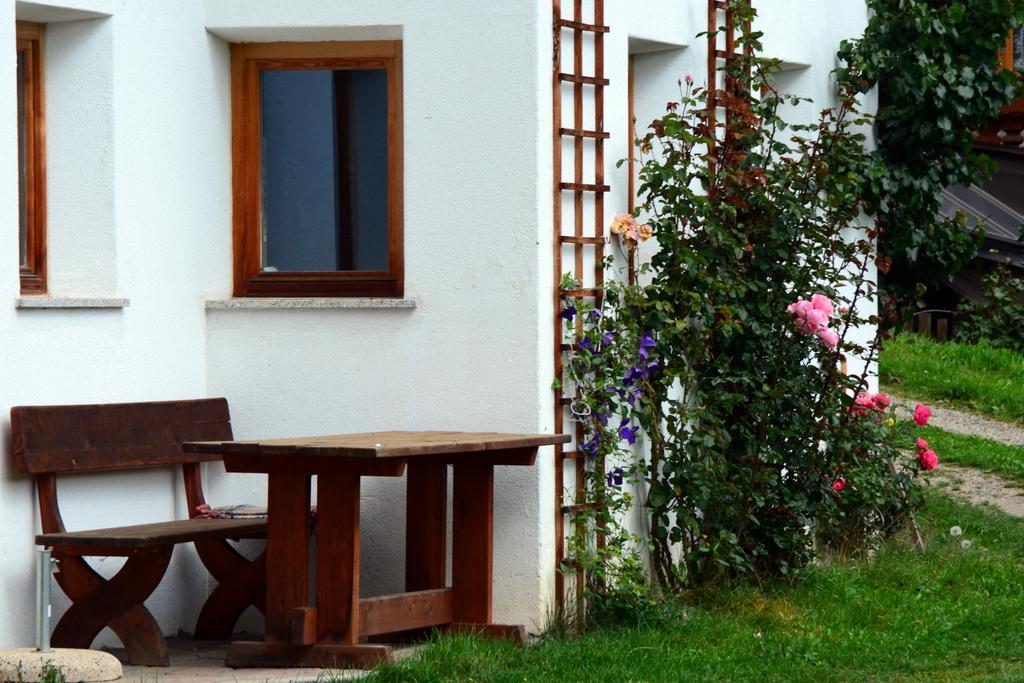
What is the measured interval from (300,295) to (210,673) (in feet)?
5.95

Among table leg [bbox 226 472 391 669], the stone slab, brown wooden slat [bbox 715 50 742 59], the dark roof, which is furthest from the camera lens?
the dark roof

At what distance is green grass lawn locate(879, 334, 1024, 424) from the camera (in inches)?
484

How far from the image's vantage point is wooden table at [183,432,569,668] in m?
5.47

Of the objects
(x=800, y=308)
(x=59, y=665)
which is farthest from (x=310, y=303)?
(x=800, y=308)

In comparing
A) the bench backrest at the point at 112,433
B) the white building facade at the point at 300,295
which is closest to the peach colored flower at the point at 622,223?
the white building facade at the point at 300,295

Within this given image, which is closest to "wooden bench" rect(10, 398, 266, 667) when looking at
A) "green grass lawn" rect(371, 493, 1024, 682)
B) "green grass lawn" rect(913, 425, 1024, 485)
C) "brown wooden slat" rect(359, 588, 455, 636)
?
"brown wooden slat" rect(359, 588, 455, 636)

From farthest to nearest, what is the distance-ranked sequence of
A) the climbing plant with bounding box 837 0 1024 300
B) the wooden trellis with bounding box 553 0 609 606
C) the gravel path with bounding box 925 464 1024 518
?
the gravel path with bounding box 925 464 1024 518 < the climbing plant with bounding box 837 0 1024 300 < the wooden trellis with bounding box 553 0 609 606

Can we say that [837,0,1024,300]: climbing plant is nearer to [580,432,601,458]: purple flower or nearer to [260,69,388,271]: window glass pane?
[580,432,601,458]: purple flower

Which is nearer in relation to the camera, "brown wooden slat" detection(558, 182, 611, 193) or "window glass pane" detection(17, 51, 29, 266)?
"window glass pane" detection(17, 51, 29, 266)

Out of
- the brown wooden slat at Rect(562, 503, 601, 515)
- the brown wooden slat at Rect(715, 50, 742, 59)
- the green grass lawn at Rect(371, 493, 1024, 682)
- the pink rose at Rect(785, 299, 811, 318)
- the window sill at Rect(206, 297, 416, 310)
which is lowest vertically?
the green grass lawn at Rect(371, 493, 1024, 682)

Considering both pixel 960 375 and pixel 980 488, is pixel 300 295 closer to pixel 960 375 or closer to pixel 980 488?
pixel 980 488

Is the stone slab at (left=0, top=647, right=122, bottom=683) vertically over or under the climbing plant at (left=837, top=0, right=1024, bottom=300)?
under

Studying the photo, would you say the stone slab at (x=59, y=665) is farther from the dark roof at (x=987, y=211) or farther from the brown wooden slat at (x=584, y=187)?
the dark roof at (x=987, y=211)

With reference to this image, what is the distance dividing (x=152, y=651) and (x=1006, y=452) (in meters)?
6.93
